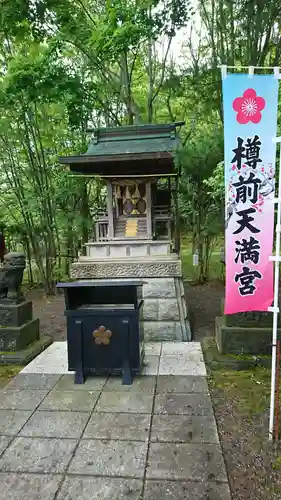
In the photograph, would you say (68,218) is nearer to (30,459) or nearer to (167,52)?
(167,52)

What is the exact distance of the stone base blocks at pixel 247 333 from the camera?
4864 millimetres

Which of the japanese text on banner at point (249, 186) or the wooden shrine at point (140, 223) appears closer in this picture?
the japanese text on banner at point (249, 186)

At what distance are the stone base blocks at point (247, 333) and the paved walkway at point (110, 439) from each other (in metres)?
0.55

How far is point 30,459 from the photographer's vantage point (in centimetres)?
289

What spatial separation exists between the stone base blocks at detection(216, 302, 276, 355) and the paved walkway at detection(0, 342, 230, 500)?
55 centimetres

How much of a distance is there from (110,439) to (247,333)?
2539 millimetres

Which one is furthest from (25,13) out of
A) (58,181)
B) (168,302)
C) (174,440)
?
(174,440)

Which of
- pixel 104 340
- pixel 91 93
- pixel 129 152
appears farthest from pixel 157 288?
pixel 91 93

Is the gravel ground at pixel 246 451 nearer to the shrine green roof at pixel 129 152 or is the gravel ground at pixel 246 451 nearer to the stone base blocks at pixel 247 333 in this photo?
the stone base blocks at pixel 247 333

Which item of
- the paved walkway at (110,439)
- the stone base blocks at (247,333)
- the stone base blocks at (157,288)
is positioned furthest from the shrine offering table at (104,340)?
the stone base blocks at (157,288)

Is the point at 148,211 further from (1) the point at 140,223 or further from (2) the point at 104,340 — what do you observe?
(2) the point at 104,340

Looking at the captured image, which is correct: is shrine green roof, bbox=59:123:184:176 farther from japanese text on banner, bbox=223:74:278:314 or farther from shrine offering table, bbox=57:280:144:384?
japanese text on banner, bbox=223:74:278:314

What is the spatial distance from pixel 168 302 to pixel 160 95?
351 inches

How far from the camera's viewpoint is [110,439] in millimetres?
3166
